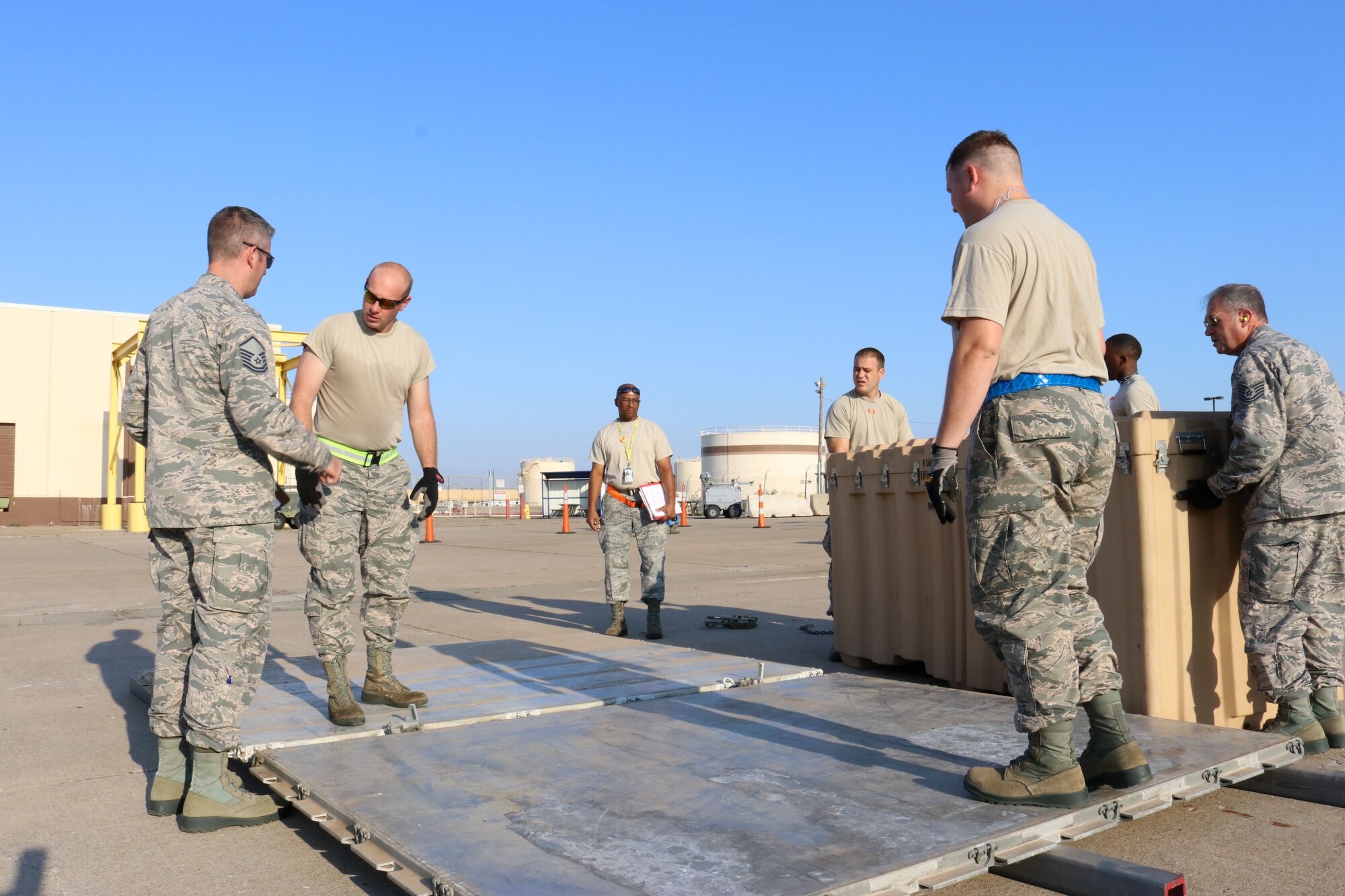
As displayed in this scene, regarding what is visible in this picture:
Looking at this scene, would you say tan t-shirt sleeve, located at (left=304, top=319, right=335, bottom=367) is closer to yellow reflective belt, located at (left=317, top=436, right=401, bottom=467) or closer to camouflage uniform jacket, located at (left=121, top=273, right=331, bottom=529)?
yellow reflective belt, located at (left=317, top=436, right=401, bottom=467)

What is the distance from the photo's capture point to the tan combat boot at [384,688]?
14.3 feet

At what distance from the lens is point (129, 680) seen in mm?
5703

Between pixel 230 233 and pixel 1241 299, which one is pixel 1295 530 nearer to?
pixel 1241 299

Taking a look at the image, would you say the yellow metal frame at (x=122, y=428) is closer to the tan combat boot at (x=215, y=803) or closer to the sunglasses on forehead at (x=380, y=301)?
the sunglasses on forehead at (x=380, y=301)

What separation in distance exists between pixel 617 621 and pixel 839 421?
2138 mm

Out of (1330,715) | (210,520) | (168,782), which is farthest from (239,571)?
(1330,715)

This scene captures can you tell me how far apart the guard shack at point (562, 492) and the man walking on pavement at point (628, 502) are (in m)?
33.5

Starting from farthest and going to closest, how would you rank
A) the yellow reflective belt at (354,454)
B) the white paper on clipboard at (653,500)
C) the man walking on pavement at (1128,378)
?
the white paper on clipboard at (653,500)
the man walking on pavement at (1128,378)
the yellow reflective belt at (354,454)

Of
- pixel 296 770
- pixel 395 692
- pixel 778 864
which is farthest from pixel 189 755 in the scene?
pixel 778 864

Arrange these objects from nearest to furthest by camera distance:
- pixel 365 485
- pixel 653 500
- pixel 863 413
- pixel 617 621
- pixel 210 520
Result: pixel 210 520 → pixel 365 485 → pixel 863 413 → pixel 617 621 → pixel 653 500

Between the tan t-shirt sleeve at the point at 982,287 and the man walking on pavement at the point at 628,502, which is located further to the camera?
the man walking on pavement at the point at 628,502

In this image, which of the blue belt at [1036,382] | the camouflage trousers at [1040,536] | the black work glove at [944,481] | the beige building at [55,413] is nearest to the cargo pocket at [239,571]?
the black work glove at [944,481]

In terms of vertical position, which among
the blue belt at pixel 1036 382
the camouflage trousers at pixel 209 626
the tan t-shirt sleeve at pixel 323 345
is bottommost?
the camouflage trousers at pixel 209 626

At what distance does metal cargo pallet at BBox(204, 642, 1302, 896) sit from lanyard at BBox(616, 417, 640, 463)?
3.05 meters
